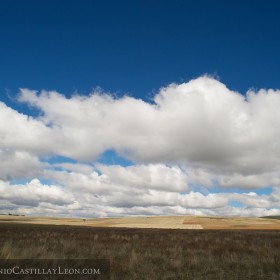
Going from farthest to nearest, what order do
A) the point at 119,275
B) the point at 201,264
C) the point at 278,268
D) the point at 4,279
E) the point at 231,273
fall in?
the point at 201,264 → the point at 278,268 → the point at 231,273 → the point at 119,275 → the point at 4,279

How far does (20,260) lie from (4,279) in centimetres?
258

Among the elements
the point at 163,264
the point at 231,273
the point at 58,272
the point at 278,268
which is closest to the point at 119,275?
the point at 58,272

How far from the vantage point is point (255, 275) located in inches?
531

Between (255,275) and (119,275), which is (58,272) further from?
(255,275)

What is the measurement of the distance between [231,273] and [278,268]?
2.69 meters

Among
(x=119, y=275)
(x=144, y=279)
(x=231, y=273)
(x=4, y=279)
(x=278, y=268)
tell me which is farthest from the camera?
(x=278, y=268)

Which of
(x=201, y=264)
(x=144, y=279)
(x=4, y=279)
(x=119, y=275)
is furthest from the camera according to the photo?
(x=201, y=264)

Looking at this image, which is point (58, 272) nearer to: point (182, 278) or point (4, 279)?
point (4, 279)

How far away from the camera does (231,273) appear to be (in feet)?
45.4

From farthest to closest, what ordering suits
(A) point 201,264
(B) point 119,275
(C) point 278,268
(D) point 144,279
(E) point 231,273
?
1. (A) point 201,264
2. (C) point 278,268
3. (E) point 231,273
4. (B) point 119,275
5. (D) point 144,279

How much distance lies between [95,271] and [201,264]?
5.54 metres

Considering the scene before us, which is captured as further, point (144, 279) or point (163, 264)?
point (163, 264)

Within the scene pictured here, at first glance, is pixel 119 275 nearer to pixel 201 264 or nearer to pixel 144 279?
pixel 144 279

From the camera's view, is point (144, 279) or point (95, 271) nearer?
point (144, 279)
